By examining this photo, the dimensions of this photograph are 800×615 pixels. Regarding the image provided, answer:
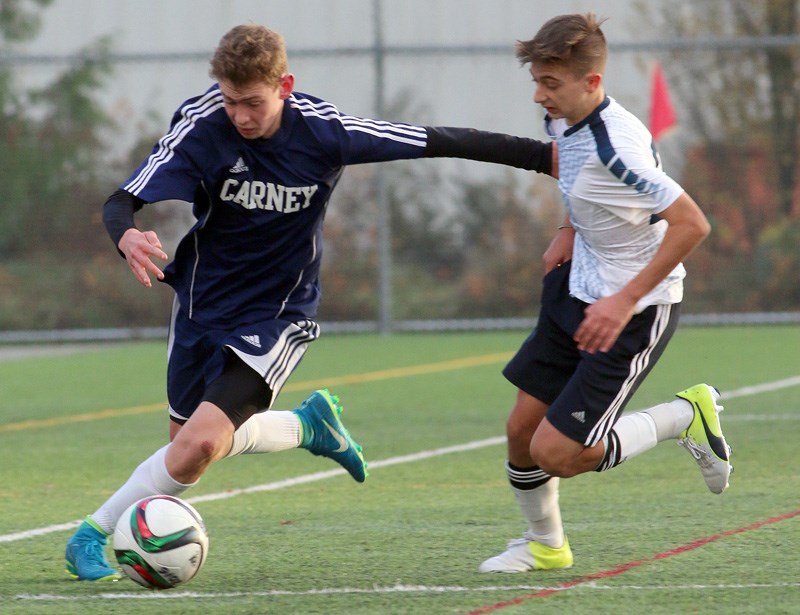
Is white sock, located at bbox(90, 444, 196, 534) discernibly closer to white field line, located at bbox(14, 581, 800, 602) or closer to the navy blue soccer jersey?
white field line, located at bbox(14, 581, 800, 602)

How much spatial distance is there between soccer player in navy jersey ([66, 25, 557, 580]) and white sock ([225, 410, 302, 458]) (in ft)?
0.07

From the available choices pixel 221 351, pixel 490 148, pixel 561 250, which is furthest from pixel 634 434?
pixel 221 351

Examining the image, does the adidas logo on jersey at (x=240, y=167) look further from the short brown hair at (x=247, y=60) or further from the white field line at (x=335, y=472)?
the white field line at (x=335, y=472)

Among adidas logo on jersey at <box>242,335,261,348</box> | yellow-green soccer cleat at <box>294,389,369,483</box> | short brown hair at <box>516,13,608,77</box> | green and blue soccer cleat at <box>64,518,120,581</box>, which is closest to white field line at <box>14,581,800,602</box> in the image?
green and blue soccer cleat at <box>64,518,120,581</box>

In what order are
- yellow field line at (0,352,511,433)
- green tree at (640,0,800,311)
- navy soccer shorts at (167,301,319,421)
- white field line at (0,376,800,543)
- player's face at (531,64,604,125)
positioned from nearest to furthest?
player's face at (531,64,604,125)
navy soccer shorts at (167,301,319,421)
white field line at (0,376,800,543)
yellow field line at (0,352,511,433)
green tree at (640,0,800,311)

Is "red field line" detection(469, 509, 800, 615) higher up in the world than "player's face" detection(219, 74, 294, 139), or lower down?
lower down

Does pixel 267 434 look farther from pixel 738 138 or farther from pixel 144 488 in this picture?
pixel 738 138

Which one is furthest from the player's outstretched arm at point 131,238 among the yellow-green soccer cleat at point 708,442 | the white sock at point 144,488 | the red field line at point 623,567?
the yellow-green soccer cleat at point 708,442

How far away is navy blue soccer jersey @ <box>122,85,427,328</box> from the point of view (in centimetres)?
473

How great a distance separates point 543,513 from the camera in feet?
15.6

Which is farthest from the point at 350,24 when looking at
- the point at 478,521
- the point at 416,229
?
the point at 478,521

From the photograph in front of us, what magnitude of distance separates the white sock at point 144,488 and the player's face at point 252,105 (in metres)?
1.06

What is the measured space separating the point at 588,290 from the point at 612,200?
1.03ft

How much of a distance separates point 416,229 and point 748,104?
3472 millimetres
